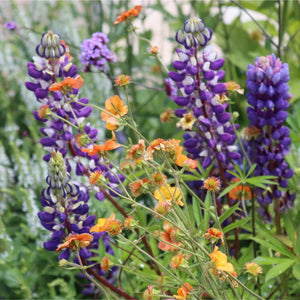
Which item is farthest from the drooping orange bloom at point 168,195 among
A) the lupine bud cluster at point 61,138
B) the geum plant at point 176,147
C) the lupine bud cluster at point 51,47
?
the lupine bud cluster at point 51,47

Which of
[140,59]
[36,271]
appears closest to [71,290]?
[36,271]

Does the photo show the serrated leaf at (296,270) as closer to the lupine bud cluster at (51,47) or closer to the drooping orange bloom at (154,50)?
the drooping orange bloom at (154,50)

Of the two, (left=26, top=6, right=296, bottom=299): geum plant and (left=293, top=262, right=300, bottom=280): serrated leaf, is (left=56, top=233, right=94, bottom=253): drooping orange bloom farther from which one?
(left=293, top=262, right=300, bottom=280): serrated leaf

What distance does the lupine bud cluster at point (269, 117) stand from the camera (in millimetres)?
1022

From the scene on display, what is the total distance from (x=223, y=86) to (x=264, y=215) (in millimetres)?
374

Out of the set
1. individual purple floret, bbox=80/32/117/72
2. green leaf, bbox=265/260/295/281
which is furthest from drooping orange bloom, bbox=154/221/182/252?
individual purple floret, bbox=80/32/117/72

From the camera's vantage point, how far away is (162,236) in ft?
2.64

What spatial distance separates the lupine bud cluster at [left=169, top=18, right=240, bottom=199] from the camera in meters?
0.98

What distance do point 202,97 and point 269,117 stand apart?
161 millimetres

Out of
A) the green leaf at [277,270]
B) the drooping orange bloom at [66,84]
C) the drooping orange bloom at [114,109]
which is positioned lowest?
the green leaf at [277,270]

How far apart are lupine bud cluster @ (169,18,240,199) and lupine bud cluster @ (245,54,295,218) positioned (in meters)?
0.06

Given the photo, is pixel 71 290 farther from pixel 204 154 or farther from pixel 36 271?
pixel 204 154

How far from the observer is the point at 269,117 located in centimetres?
105

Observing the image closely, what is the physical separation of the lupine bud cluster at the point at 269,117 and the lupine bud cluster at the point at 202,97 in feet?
0.20
